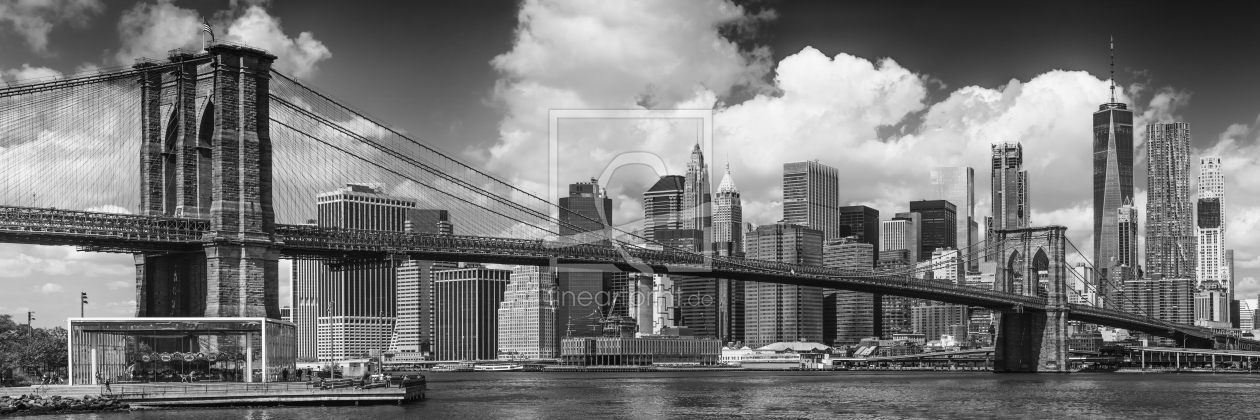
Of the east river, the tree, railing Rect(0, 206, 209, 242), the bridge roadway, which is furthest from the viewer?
the tree

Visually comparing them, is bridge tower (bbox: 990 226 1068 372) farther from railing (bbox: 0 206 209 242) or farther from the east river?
railing (bbox: 0 206 209 242)

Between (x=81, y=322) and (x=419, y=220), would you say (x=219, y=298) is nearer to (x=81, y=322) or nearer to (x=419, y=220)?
(x=81, y=322)

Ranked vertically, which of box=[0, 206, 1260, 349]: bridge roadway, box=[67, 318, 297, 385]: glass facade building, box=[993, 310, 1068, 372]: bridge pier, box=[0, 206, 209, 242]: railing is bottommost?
box=[993, 310, 1068, 372]: bridge pier

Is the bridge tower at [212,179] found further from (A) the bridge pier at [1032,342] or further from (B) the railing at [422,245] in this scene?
(A) the bridge pier at [1032,342]

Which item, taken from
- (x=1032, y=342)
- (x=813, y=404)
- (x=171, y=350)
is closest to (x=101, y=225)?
(x=171, y=350)

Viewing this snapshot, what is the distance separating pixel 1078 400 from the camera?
8200 centimetres

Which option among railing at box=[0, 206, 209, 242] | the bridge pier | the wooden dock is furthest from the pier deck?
the bridge pier

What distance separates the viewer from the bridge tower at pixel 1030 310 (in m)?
138

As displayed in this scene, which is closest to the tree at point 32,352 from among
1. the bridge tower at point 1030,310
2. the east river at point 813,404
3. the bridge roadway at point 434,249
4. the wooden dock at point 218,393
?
the bridge roadway at point 434,249

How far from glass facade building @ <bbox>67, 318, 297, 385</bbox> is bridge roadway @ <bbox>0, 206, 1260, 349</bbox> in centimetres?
490

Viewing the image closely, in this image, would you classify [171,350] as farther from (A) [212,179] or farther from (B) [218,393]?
(A) [212,179]

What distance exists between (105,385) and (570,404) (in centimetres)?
2470

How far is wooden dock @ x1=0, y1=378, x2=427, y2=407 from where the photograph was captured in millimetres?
62156

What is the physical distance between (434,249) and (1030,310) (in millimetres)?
78851
